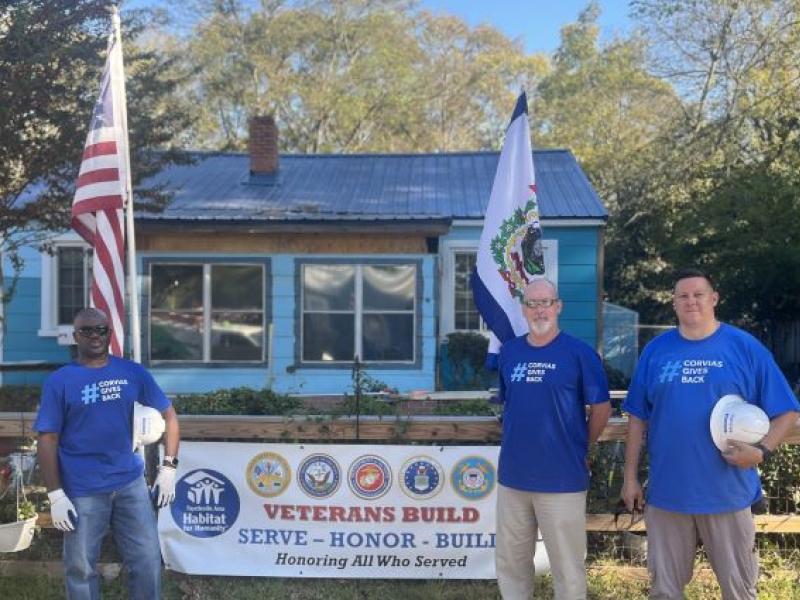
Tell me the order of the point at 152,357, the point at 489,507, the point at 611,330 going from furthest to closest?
the point at 611,330
the point at 152,357
the point at 489,507

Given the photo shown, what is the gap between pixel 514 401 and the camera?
383 centimetres

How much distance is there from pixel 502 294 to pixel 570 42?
32292 mm

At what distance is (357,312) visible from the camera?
11703 millimetres

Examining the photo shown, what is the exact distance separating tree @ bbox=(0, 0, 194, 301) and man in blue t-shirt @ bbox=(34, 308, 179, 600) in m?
4.23

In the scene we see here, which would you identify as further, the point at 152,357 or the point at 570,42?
the point at 570,42

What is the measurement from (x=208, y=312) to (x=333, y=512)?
7.60 m

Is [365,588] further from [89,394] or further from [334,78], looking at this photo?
[334,78]

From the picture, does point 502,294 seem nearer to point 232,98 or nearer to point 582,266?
point 582,266

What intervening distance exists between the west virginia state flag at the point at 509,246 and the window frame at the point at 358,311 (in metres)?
6.71

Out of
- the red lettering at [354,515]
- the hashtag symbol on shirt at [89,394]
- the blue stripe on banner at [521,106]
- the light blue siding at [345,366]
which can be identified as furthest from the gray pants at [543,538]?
the light blue siding at [345,366]

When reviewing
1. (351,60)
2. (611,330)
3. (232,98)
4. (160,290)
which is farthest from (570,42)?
(160,290)

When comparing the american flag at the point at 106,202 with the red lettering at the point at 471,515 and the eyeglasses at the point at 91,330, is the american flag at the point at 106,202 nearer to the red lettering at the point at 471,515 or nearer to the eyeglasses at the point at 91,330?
the eyeglasses at the point at 91,330

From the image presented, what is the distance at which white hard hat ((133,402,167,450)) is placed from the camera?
4102mm

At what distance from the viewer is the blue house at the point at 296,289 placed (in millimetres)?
11516
